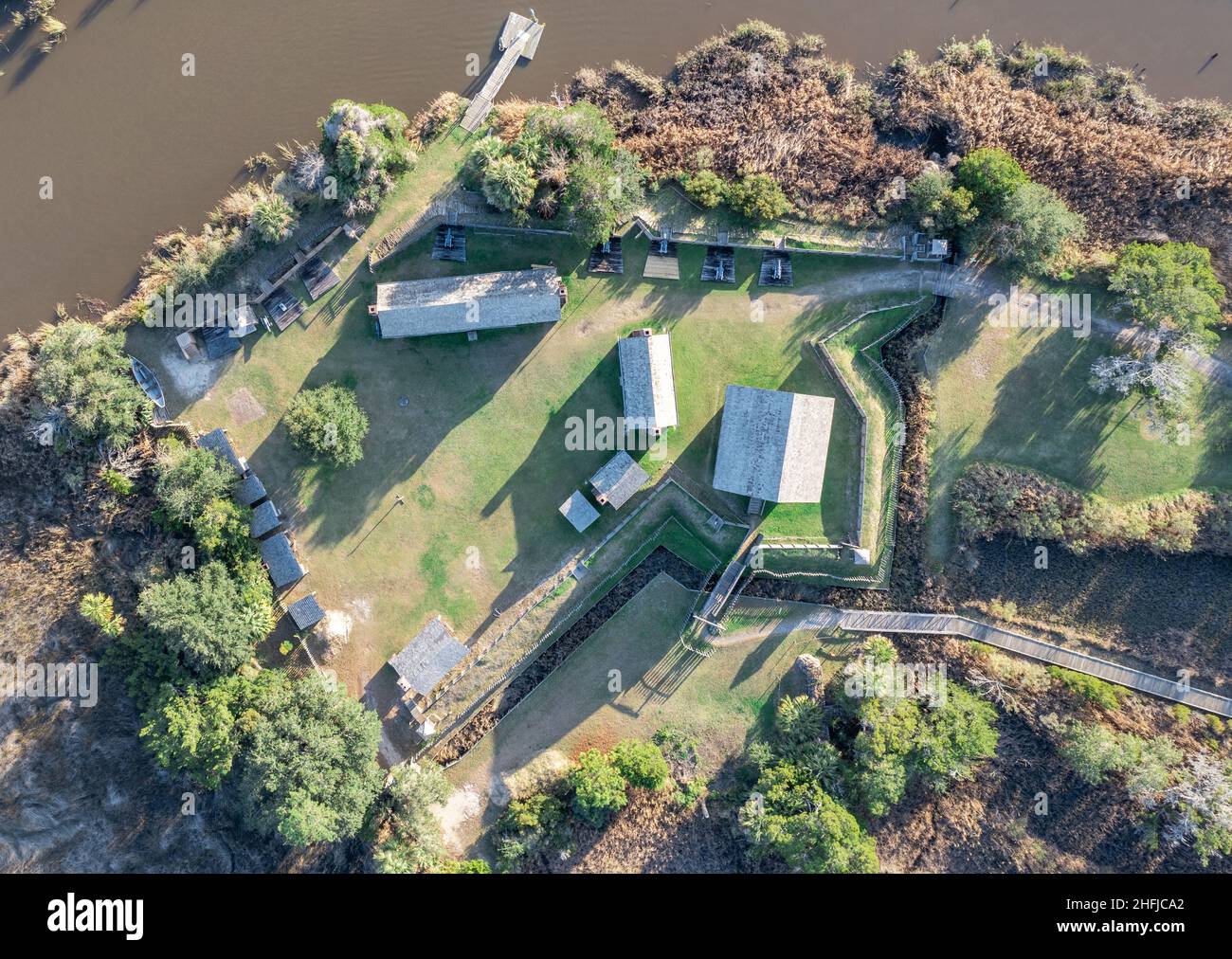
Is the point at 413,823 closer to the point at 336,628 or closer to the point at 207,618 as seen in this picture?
the point at 336,628

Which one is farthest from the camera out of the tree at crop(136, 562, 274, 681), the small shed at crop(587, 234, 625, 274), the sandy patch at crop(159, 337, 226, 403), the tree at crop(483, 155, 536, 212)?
the small shed at crop(587, 234, 625, 274)

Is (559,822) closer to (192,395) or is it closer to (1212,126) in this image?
(192,395)

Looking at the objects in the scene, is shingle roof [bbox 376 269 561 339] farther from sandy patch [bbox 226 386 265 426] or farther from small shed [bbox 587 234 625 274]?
sandy patch [bbox 226 386 265 426]

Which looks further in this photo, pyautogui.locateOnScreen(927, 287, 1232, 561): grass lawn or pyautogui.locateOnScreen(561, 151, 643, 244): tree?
pyautogui.locateOnScreen(927, 287, 1232, 561): grass lawn

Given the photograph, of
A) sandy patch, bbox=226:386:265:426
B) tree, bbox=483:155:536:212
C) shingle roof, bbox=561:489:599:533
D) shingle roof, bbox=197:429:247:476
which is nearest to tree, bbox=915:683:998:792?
shingle roof, bbox=561:489:599:533

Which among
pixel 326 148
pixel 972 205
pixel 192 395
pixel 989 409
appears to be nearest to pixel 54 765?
pixel 192 395

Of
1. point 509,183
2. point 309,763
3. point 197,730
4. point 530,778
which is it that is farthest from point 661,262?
point 197,730
